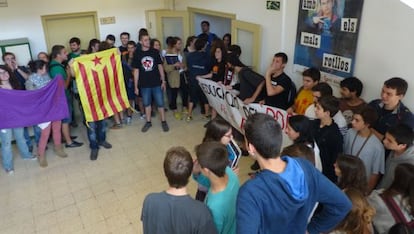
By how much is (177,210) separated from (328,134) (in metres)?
1.67

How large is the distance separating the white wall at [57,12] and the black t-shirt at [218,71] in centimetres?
253

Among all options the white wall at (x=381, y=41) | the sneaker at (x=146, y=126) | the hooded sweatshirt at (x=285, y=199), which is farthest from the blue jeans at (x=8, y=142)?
the hooded sweatshirt at (x=285, y=199)

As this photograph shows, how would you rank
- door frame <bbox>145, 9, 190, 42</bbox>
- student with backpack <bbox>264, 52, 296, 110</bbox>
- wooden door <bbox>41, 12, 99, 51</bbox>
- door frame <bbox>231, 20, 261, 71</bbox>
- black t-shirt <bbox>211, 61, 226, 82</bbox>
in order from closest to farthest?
1. student with backpack <bbox>264, 52, 296, 110</bbox>
2. door frame <bbox>231, 20, 261, 71</bbox>
3. black t-shirt <bbox>211, 61, 226, 82</bbox>
4. wooden door <bbox>41, 12, 99, 51</bbox>
5. door frame <bbox>145, 9, 190, 42</bbox>

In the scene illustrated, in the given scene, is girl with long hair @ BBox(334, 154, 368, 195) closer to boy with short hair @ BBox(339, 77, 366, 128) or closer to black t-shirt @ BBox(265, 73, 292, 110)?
boy with short hair @ BBox(339, 77, 366, 128)

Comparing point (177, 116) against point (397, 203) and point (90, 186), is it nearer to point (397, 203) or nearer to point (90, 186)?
point (90, 186)

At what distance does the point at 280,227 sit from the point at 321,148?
5.47ft

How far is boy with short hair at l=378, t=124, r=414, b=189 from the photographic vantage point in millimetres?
2557

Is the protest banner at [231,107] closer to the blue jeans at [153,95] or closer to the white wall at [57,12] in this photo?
the blue jeans at [153,95]

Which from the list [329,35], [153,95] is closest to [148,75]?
[153,95]

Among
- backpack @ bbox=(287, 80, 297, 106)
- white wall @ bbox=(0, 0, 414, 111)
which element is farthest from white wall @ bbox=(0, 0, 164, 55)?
backpack @ bbox=(287, 80, 297, 106)

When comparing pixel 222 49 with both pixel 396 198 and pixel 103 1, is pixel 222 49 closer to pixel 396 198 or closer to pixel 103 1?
pixel 103 1

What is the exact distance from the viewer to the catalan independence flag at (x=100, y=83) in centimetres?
431

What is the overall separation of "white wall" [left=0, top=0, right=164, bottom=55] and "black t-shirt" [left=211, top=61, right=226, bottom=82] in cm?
253

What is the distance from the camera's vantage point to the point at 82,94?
14.2 ft
